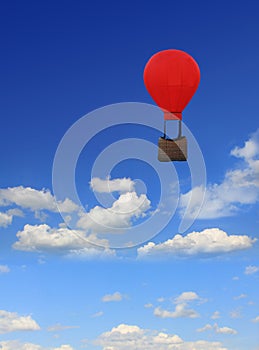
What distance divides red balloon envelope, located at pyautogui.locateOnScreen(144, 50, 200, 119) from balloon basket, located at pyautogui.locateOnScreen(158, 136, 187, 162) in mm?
1369

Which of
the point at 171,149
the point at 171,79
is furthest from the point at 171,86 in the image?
the point at 171,149

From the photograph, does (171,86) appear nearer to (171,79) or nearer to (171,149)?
(171,79)

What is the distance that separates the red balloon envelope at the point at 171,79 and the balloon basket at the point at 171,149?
4.49ft

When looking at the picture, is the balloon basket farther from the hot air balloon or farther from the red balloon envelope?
the red balloon envelope

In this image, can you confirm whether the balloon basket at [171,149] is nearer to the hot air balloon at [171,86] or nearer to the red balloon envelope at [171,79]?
the hot air balloon at [171,86]

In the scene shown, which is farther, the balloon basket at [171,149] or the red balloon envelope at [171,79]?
the red balloon envelope at [171,79]

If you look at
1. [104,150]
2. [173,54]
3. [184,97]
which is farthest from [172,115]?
[104,150]

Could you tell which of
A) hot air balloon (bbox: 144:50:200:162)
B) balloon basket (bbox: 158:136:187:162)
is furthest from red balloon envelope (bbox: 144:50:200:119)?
balloon basket (bbox: 158:136:187:162)

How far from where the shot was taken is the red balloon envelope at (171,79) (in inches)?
1137

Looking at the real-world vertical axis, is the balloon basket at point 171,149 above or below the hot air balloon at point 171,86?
below

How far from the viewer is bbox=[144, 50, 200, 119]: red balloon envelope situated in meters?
28.9

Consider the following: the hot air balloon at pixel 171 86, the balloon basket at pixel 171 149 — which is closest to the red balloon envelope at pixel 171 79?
the hot air balloon at pixel 171 86

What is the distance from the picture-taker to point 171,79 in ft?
94.6

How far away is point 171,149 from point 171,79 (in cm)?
365
